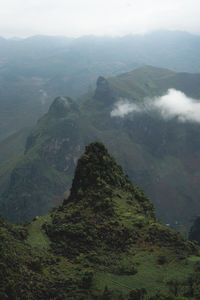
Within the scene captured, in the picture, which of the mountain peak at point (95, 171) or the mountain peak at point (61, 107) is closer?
the mountain peak at point (95, 171)

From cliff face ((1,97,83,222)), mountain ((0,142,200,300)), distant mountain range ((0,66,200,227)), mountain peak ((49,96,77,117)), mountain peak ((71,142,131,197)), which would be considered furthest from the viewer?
mountain peak ((49,96,77,117))

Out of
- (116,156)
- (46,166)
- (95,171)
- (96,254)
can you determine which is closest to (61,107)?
(46,166)

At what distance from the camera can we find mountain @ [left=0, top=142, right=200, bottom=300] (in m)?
22.7

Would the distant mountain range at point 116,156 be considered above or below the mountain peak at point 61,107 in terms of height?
below

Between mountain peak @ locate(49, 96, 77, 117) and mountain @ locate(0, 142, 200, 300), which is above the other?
mountain peak @ locate(49, 96, 77, 117)

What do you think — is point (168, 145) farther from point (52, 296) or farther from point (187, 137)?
point (52, 296)

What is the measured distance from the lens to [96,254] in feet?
98.6

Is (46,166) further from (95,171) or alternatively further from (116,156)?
(95,171)

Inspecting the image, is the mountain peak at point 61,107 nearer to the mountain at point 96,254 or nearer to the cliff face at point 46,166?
the cliff face at point 46,166

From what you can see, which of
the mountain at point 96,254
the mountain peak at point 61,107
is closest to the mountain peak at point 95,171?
the mountain at point 96,254

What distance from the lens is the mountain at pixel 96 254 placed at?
22719 millimetres

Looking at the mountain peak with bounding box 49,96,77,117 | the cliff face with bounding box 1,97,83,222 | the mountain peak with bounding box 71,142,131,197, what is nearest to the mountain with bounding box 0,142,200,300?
the mountain peak with bounding box 71,142,131,197

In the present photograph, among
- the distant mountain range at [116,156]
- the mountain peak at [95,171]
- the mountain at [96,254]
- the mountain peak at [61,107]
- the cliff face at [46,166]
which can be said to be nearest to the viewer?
the mountain at [96,254]

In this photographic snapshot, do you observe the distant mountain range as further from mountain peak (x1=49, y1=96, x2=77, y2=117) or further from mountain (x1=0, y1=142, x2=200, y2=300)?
mountain (x1=0, y1=142, x2=200, y2=300)
